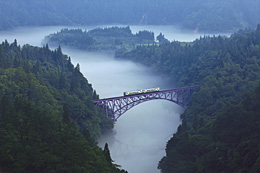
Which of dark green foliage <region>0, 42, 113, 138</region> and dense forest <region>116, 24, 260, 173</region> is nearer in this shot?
dense forest <region>116, 24, 260, 173</region>

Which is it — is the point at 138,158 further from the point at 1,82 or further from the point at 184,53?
the point at 184,53

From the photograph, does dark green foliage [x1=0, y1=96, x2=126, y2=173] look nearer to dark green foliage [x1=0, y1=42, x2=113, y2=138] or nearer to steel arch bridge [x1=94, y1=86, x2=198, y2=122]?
dark green foliage [x1=0, y1=42, x2=113, y2=138]

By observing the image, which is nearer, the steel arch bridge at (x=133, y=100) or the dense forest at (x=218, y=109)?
the dense forest at (x=218, y=109)

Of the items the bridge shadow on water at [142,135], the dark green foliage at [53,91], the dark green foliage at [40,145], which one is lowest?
the bridge shadow on water at [142,135]

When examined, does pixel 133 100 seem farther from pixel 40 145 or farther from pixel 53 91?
pixel 40 145

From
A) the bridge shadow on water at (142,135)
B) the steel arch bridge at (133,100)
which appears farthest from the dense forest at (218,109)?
the bridge shadow on water at (142,135)

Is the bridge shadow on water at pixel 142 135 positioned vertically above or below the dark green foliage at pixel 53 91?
below

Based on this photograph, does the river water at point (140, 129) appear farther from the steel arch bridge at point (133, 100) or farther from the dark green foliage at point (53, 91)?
the dark green foliage at point (53, 91)

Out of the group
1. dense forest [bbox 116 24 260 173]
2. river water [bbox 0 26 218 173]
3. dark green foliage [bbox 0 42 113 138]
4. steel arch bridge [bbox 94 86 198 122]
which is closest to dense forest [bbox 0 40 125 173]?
dark green foliage [bbox 0 42 113 138]
